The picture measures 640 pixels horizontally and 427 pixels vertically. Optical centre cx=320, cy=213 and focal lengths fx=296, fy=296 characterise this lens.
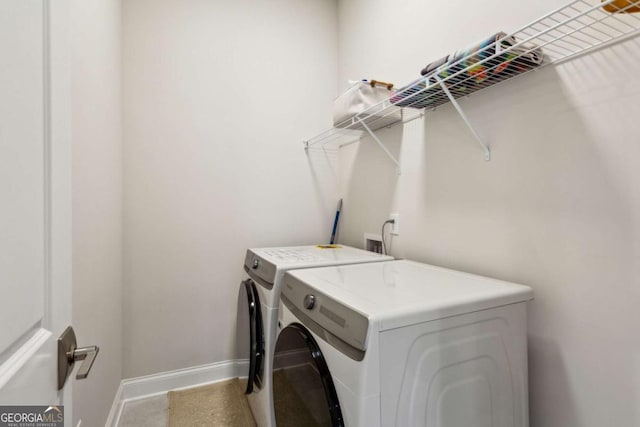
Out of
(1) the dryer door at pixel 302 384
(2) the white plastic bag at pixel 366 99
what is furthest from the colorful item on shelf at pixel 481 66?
(1) the dryer door at pixel 302 384

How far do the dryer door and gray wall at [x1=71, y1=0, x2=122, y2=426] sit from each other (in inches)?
28.7

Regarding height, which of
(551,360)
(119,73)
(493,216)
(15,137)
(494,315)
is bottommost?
(551,360)

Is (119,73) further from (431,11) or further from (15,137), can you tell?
(431,11)

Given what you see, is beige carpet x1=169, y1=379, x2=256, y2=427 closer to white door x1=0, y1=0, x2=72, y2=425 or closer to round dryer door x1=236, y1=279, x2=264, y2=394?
round dryer door x1=236, y1=279, x2=264, y2=394

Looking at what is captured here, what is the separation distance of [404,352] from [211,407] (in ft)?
5.24

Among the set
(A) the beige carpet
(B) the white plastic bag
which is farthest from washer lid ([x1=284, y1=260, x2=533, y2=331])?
(A) the beige carpet

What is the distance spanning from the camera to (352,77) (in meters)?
2.28

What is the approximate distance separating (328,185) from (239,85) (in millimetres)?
999

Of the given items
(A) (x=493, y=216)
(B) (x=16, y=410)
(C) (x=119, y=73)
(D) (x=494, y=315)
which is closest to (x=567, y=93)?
(A) (x=493, y=216)

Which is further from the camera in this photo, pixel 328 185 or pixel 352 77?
pixel 328 185

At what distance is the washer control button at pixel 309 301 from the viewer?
0.94m

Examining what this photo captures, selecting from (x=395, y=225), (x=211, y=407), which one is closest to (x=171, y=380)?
(x=211, y=407)

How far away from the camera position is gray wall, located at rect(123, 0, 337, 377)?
1.91 meters

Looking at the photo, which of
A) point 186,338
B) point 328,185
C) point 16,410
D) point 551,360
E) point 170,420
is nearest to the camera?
point 16,410
